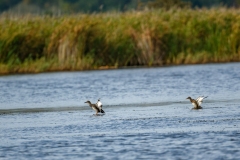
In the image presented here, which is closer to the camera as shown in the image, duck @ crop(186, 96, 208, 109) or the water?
the water

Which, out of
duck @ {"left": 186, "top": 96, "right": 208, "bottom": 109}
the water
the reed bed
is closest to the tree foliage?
the reed bed

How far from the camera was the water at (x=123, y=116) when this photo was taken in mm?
11367

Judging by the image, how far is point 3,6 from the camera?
215 feet

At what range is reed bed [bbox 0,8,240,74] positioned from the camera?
2575 cm

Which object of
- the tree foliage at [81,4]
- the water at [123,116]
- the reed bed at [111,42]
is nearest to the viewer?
the water at [123,116]

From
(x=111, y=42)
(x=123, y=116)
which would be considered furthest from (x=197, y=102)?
(x=111, y=42)

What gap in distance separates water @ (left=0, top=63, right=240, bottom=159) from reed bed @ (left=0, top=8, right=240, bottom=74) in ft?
3.73

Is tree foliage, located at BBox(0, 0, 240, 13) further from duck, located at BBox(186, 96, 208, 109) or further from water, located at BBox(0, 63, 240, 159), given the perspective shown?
duck, located at BBox(186, 96, 208, 109)

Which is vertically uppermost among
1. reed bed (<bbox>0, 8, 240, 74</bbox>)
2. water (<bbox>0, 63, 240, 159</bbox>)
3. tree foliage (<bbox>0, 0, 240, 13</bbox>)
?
tree foliage (<bbox>0, 0, 240, 13</bbox>)

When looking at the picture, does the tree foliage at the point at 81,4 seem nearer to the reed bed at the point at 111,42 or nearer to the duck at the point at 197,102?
the reed bed at the point at 111,42

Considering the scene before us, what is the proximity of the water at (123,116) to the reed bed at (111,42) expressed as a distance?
1137 millimetres

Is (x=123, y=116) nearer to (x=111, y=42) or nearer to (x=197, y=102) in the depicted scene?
(x=197, y=102)

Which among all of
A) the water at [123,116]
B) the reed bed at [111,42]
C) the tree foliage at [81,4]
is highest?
the tree foliage at [81,4]

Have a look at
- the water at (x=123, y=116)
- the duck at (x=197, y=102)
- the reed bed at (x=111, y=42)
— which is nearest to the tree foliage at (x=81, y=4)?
the reed bed at (x=111, y=42)
